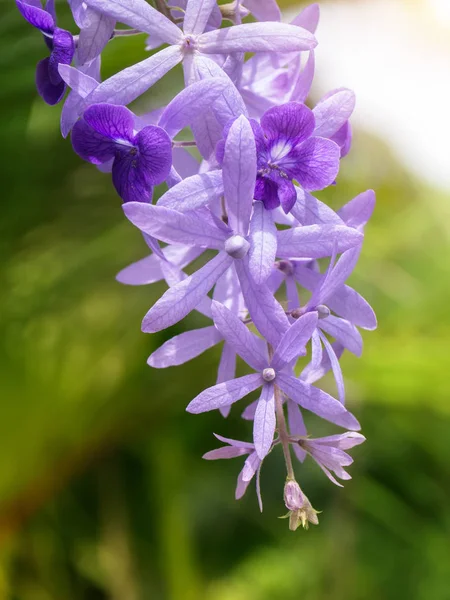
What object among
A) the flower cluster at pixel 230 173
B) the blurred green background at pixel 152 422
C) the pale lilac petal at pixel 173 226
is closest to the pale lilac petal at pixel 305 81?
the flower cluster at pixel 230 173

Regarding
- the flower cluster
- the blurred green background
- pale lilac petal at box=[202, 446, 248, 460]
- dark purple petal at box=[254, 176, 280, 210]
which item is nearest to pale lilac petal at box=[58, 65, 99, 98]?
the flower cluster

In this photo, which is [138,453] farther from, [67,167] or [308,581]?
[67,167]

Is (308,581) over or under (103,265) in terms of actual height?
under

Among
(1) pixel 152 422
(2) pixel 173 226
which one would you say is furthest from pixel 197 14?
(1) pixel 152 422

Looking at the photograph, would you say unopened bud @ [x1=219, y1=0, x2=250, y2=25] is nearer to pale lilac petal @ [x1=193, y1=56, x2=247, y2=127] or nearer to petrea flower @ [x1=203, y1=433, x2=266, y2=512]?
pale lilac petal @ [x1=193, y1=56, x2=247, y2=127]

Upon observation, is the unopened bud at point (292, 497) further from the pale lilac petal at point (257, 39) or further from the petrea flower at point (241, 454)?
the pale lilac petal at point (257, 39)

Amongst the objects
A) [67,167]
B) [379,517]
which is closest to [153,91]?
[67,167]

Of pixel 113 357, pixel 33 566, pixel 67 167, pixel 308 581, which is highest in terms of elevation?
pixel 67 167
